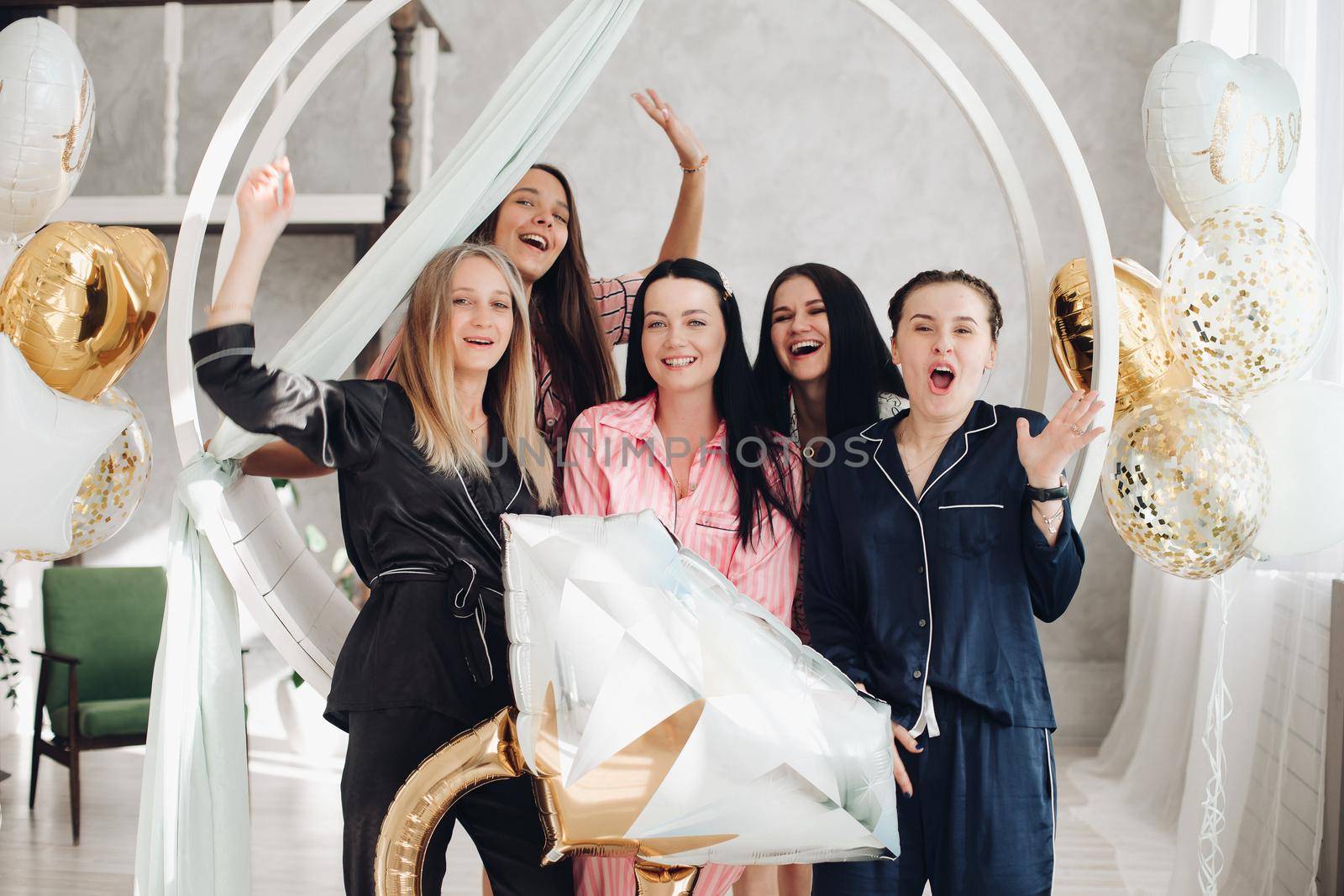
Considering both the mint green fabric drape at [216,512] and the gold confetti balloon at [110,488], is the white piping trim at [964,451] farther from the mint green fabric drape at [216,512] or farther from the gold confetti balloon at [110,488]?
the gold confetti balloon at [110,488]

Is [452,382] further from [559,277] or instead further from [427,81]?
[427,81]

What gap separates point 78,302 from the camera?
1928 mm

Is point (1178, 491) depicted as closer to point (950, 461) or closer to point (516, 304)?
point (950, 461)

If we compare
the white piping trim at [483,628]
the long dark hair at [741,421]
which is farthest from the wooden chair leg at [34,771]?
the long dark hair at [741,421]

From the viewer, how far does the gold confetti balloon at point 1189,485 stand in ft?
5.82

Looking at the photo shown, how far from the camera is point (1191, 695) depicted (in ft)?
12.2

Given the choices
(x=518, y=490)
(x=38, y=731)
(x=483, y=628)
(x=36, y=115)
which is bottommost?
(x=38, y=731)

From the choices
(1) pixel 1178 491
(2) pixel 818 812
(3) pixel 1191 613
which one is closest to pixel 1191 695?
(3) pixel 1191 613

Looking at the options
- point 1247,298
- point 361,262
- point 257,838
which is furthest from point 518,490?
point 257,838

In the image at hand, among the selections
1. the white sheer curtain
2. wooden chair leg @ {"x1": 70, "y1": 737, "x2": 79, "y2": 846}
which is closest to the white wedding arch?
the white sheer curtain

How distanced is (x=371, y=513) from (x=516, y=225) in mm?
805

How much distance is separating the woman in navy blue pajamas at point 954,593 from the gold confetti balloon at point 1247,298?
37 cm

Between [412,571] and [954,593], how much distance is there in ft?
2.84

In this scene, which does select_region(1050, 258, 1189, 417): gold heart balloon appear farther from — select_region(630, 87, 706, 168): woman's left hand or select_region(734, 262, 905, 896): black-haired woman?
select_region(630, 87, 706, 168): woman's left hand
